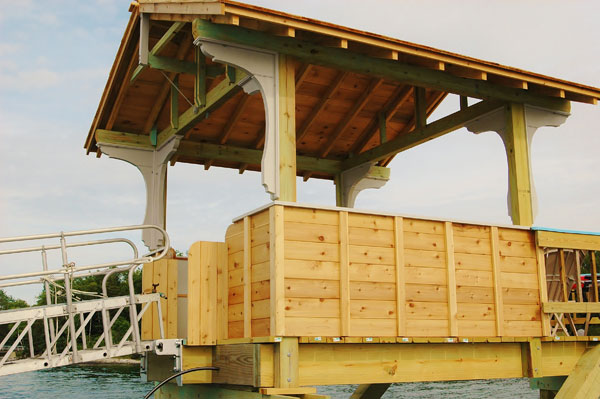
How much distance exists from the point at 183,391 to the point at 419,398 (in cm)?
1449

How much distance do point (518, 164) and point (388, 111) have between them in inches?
149

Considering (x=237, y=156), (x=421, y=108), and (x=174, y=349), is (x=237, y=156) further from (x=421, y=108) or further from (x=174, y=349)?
(x=174, y=349)

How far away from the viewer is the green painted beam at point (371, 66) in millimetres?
7301

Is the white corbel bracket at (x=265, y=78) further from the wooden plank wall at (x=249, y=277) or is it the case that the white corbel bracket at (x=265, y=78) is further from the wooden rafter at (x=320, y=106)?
the wooden rafter at (x=320, y=106)

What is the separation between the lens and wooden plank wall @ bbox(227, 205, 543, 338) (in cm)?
696

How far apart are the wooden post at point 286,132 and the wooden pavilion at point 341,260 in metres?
0.02

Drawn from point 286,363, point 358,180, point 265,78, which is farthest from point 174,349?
point 358,180

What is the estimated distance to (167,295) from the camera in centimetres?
906

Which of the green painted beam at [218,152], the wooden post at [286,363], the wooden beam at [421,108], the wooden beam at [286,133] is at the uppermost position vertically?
the wooden beam at [421,108]

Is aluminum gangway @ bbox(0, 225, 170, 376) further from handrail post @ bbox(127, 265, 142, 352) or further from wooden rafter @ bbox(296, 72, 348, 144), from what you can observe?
wooden rafter @ bbox(296, 72, 348, 144)

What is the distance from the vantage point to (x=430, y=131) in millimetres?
10656

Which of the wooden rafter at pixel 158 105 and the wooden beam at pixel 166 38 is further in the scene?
the wooden rafter at pixel 158 105

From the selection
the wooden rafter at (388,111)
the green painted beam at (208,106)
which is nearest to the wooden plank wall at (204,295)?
the green painted beam at (208,106)

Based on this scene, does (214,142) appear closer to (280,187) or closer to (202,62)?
(202,62)
